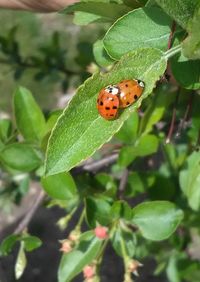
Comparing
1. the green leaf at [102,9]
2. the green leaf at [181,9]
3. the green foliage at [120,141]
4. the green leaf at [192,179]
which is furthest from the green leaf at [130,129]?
the green leaf at [181,9]

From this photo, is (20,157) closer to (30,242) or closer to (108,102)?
(30,242)

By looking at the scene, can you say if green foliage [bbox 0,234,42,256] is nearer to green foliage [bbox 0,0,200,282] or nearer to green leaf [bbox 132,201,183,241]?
green foliage [bbox 0,0,200,282]

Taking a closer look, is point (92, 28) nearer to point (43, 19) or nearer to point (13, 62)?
point (43, 19)

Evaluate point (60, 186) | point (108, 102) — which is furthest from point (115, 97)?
point (60, 186)

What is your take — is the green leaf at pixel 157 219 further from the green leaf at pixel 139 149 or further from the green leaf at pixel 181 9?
the green leaf at pixel 181 9

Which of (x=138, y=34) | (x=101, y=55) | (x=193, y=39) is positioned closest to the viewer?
(x=193, y=39)

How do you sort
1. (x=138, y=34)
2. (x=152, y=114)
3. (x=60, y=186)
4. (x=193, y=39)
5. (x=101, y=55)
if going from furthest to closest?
(x=152, y=114)
(x=60, y=186)
(x=101, y=55)
(x=138, y=34)
(x=193, y=39)
